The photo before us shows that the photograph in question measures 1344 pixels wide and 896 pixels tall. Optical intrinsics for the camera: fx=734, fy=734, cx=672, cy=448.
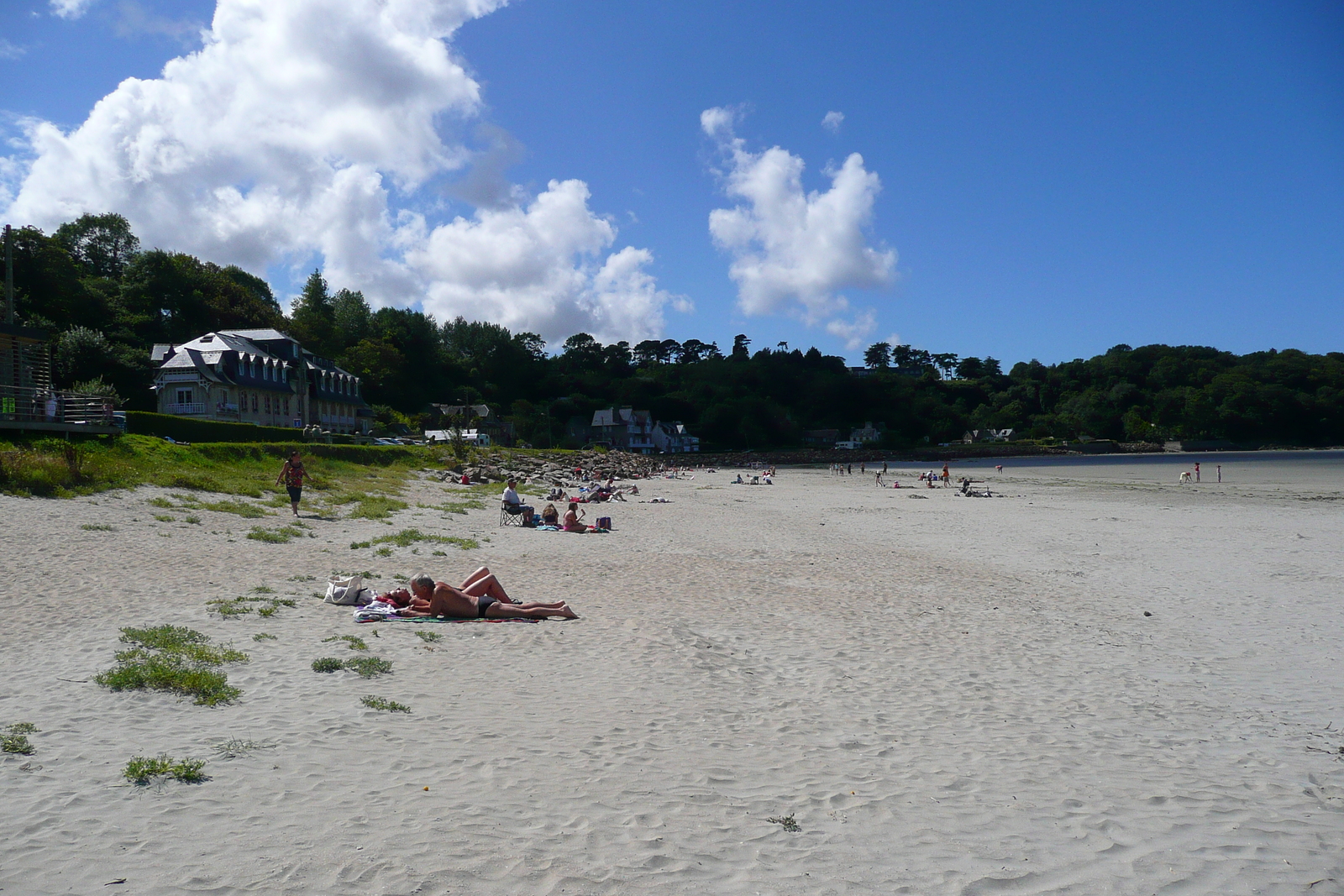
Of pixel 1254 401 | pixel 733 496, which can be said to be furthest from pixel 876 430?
pixel 733 496

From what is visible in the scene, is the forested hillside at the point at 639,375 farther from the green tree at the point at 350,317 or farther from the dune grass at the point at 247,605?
the dune grass at the point at 247,605

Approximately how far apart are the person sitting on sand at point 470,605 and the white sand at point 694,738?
1.33 ft

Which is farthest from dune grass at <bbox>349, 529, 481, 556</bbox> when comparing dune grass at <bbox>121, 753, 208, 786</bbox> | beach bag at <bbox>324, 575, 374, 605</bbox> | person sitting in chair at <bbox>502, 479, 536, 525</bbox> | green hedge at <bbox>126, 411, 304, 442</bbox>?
green hedge at <bbox>126, 411, 304, 442</bbox>

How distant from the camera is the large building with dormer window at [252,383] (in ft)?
157

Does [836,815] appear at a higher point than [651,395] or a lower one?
lower

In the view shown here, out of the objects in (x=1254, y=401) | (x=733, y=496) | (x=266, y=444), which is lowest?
(x=733, y=496)

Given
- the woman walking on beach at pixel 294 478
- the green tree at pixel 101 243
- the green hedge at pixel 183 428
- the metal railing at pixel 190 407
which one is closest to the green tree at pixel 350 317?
the green tree at pixel 101 243

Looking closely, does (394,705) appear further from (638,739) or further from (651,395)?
(651,395)

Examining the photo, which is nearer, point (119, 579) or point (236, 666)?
point (236, 666)

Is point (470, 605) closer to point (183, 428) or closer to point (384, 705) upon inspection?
point (384, 705)

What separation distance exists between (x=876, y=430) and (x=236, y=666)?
13691cm

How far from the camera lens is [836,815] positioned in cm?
457

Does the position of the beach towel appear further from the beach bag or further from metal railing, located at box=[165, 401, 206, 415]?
metal railing, located at box=[165, 401, 206, 415]

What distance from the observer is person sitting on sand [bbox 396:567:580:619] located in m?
9.20
